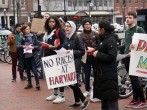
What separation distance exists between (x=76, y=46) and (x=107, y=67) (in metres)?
1.78

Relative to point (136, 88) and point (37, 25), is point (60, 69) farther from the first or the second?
point (37, 25)

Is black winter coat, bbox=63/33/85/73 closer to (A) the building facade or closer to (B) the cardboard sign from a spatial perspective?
(B) the cardboard sign

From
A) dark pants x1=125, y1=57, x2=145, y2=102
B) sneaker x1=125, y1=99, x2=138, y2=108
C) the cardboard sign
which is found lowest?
sneaker x1=125, y1=99, x2=138, y2=108

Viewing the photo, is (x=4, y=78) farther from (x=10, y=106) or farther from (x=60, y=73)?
(x=60, y=73)

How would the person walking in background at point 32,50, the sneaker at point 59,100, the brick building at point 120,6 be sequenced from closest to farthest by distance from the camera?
the sneaker at point 59,100, the person walking in background at point 32,50, the brick building at point 120,6

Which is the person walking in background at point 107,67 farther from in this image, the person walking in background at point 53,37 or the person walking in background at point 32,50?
the person walking in background at point 32,50

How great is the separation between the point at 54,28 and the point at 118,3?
291 ft

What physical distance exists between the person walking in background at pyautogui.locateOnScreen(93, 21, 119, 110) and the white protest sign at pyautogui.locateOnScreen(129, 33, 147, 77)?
137cm

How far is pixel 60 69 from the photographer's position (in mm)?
8164

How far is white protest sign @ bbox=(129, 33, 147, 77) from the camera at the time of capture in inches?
301

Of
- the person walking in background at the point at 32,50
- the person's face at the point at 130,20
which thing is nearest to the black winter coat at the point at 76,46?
the person's face at the point at 130,20

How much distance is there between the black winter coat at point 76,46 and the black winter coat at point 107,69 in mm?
1586

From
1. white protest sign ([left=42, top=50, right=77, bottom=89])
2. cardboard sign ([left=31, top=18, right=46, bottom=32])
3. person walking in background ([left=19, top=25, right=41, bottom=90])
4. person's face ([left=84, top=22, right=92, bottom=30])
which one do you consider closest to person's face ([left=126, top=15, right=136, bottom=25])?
white protest sign ([left=42, top=50, right=77, bottom=89])

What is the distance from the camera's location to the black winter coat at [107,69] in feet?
20.8
